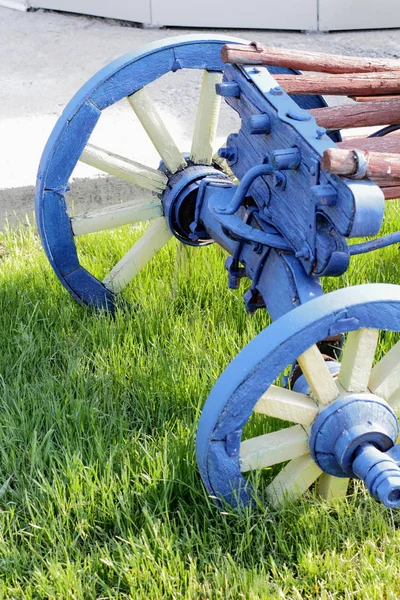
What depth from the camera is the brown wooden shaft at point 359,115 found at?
1.89 meters

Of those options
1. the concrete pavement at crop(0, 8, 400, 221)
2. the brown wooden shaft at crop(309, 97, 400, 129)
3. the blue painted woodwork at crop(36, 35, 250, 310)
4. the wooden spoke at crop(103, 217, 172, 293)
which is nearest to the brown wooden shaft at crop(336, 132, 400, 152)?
the brown wooden shaft at crop(309, 97, 400, 129)

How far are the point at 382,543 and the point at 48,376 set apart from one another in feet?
3.03

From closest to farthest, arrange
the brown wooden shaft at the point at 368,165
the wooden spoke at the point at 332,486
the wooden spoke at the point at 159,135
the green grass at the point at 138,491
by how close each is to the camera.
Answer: the brown wooden shaft at the point at 368,165, the green grass at the point at 138,491, the wooden spoke at the point at 332,486, the wooden spoke at the point at 159,135

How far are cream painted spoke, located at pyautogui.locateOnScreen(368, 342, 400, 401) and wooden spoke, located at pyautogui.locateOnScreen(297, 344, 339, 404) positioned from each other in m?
0.09

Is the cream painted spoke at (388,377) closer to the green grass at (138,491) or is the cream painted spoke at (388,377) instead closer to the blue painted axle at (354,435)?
the blue painted axle at (354,435)

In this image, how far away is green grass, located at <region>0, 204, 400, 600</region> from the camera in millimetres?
1510

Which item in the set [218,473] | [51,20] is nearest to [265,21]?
[51,20]

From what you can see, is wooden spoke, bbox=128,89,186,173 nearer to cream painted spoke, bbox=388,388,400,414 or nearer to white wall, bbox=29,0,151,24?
cream painted spoke, bbox=388,388,400,414

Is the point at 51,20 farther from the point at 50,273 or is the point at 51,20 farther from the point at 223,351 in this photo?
the point at 223,351

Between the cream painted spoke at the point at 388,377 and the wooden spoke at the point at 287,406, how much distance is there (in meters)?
0.12

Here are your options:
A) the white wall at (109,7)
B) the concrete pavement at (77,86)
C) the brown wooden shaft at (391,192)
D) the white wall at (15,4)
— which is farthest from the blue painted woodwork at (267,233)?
the white wall at (15,4)

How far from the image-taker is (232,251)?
1947 mm

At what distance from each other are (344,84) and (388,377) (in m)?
0.74

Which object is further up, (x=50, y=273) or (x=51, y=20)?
(x=51, y=20)
